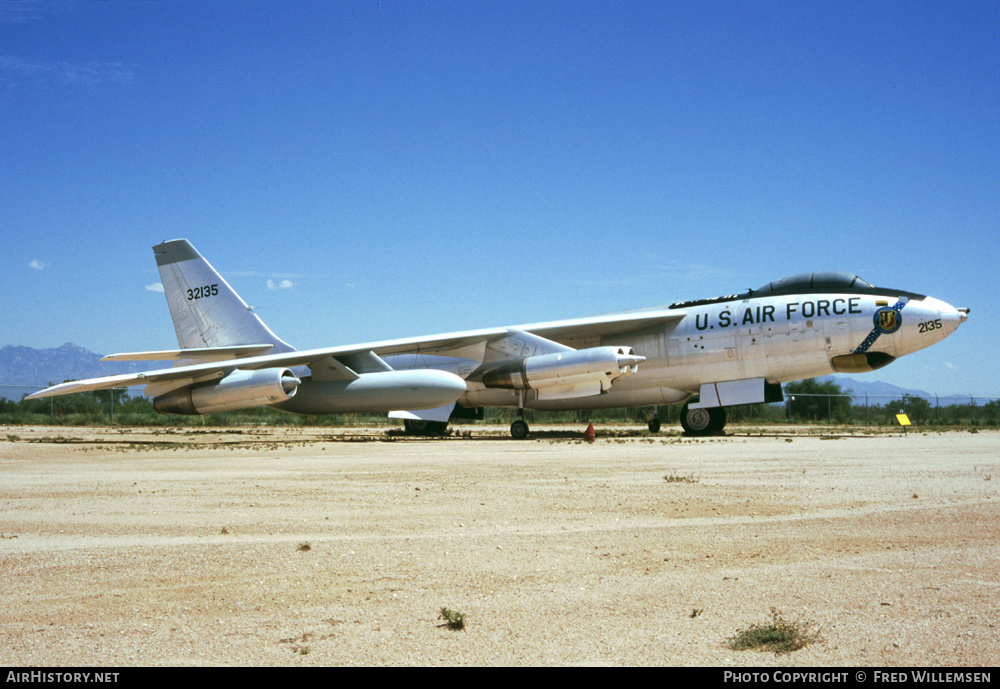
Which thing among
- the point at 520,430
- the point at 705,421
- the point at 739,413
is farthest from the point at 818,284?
the point at 739,413

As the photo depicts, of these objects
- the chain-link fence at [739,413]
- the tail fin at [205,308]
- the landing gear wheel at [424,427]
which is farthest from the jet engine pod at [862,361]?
the chain-link fence at [739,413]

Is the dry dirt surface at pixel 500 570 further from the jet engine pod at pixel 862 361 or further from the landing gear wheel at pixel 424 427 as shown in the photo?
the landing gear wheel at pixel 424 427

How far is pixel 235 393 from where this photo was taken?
21266 mm

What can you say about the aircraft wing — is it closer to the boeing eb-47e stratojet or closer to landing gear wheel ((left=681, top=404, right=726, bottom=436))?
the boeing eb-47e stratojet

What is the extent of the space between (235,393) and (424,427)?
770 cm

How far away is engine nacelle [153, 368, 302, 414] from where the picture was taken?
20844 mm

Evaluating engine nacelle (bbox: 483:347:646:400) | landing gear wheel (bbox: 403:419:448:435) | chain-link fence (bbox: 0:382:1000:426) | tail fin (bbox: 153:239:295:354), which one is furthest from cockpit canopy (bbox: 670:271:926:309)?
chain-link fence (bbox: 0:382:1000:426)

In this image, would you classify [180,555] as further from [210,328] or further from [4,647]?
[210,328]

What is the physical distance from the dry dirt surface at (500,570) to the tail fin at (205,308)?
52.3ft

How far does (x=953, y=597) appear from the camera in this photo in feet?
14.3

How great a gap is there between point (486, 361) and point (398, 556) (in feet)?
60.9

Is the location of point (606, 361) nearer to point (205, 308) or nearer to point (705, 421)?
point (705, 421)

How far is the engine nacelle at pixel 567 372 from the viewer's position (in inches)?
826

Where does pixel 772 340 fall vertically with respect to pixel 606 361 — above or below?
above
